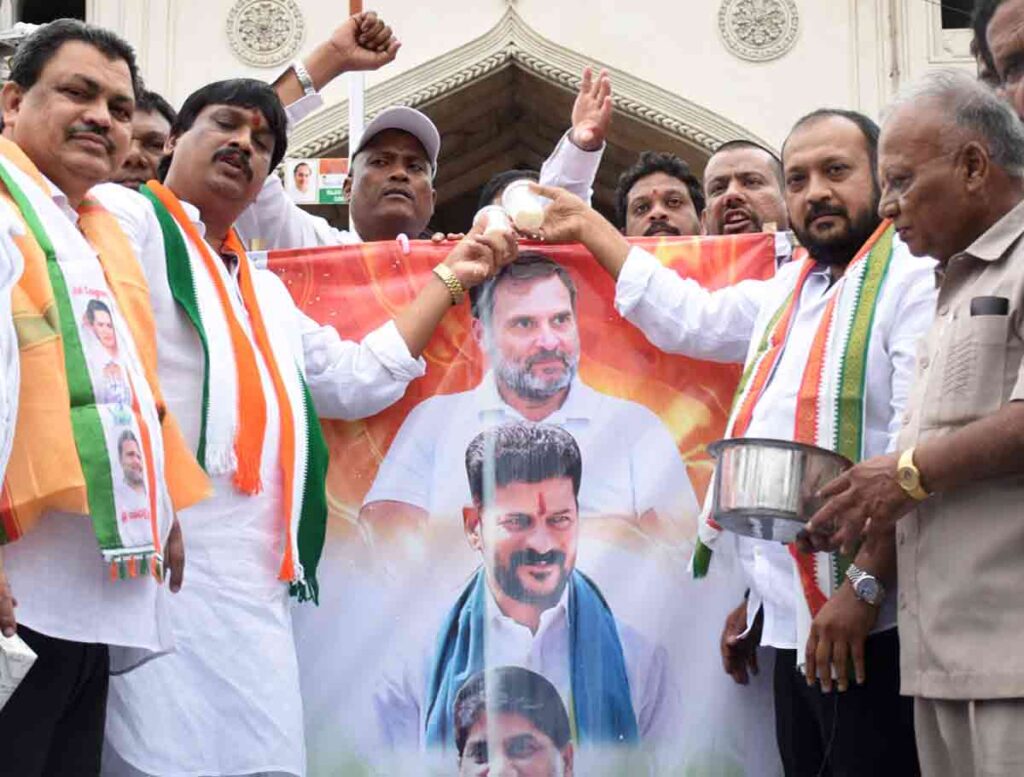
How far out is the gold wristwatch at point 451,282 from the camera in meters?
3.91

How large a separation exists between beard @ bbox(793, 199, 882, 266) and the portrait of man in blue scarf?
0.78 metres

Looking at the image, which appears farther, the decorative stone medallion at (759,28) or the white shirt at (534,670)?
the decorative stone medallion at (759,28)

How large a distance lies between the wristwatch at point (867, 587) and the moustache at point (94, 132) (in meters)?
1.63

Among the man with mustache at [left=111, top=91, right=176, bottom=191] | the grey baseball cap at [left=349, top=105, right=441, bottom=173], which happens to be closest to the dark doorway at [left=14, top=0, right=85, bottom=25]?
the man with mustache at [left=111, top=91, right=176, bottom=191]

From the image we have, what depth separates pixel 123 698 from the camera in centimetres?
324

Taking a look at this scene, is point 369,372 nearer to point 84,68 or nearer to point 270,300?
point 270,300

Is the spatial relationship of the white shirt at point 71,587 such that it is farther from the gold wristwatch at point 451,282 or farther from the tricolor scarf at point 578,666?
the gold wristwatch at point 451,282

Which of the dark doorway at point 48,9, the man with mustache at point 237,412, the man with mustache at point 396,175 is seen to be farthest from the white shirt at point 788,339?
the dark doorway at point 48,9

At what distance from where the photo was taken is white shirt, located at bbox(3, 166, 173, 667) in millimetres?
2805

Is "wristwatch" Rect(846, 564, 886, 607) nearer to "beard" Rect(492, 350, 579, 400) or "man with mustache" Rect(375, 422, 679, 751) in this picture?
"man with mustache" Rect(375, 422, 679, 751)

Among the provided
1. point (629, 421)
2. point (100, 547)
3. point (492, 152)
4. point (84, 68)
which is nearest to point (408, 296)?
point (629, 421)

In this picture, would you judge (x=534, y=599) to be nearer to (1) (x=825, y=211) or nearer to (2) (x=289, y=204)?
(1) (x=825, y=211)

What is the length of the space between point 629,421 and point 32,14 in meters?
11.2

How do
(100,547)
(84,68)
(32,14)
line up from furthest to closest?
1. (32,14)
2. (84,68)
3. (100,547)
